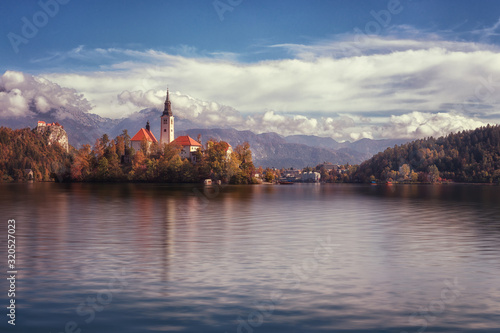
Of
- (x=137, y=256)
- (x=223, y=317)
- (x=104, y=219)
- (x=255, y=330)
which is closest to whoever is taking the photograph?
(x=255, y=330)

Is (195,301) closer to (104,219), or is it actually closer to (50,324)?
(50,324)

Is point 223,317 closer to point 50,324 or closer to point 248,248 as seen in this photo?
point 50,324

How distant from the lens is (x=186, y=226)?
42.4 metres

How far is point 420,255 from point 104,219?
3227 centimetres

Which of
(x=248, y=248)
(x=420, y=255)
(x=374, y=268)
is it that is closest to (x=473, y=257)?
(x=420, y=255)

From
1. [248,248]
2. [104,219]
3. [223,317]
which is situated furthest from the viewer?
[104,219]

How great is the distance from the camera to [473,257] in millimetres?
26047

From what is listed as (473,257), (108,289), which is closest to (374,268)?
(473,257)

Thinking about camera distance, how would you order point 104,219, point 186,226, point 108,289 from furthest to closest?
1. point 104,219
2. point 186,226
3. point 108,289

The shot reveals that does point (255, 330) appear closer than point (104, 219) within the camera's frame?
Yes

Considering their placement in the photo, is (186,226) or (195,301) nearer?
(195,301)

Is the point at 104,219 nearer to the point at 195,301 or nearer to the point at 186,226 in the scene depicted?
the point at 186,226

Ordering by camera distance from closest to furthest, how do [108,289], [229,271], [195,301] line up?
[195,301]
[108,289]
[229,271]

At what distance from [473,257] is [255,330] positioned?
56.5 feet
